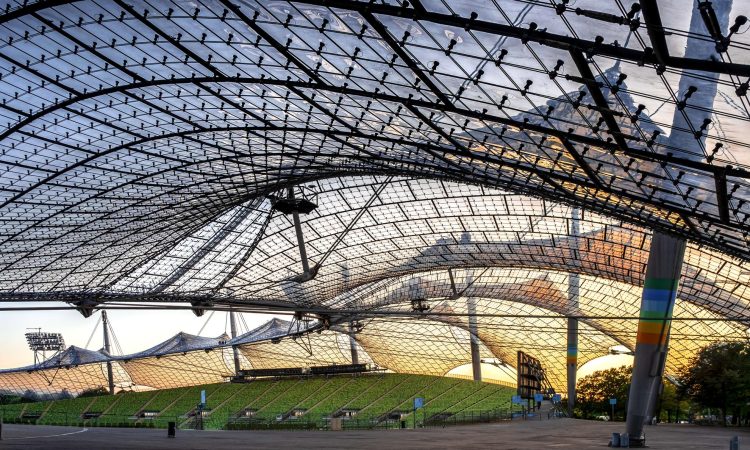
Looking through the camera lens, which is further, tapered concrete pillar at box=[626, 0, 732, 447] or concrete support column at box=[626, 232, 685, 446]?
concrete support column at box=[626, 232, 685, 446]

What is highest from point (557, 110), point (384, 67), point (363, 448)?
point (384, 67)

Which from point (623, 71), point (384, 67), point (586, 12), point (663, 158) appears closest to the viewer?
point (586, 12)

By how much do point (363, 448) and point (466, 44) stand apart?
68.3ft

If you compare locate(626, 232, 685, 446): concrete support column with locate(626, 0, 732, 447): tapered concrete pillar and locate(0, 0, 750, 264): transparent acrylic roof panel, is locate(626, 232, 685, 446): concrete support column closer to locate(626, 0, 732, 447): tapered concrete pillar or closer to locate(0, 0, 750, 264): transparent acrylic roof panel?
locate(626, 0, 732, 447): tapered concrete pillar

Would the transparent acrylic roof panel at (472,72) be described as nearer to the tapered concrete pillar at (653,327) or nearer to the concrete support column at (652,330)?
the tapered concrete pillar at (653,327)

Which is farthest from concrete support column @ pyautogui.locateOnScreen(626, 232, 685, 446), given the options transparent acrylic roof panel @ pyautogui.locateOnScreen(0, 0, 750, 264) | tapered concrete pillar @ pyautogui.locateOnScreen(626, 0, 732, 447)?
transparent acrylic roof panel @ pyautogui.locateOnScreen(0, 0, 750, 264)

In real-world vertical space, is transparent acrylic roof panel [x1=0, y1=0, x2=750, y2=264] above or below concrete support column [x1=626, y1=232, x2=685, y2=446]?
above

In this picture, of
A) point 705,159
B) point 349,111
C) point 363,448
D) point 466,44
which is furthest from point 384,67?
point 363,448

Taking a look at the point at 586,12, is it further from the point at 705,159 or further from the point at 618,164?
the point at 618,164

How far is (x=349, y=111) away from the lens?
163 feet

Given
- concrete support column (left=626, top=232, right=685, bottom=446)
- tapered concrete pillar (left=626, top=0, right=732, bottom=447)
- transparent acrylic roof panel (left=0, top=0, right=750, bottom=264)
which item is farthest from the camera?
concrete support column (left=626, top=232, right=685, bottom=446)

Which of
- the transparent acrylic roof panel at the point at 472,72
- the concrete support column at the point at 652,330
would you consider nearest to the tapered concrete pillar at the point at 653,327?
the concrete support column at the point at 652,330

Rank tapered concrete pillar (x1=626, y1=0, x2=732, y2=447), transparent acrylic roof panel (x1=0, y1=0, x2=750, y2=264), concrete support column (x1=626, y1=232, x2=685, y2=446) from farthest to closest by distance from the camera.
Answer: concrete support column (x1=626, y1=232, x2=685, y2=446), tapered concrete pillar (x1=626, y1=0, x2=732, y2=447), transparent acrylic roof panel (x1=0, y1=0, x2=750, y2=264)

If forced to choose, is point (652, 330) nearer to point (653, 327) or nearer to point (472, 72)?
point (653, 327)
